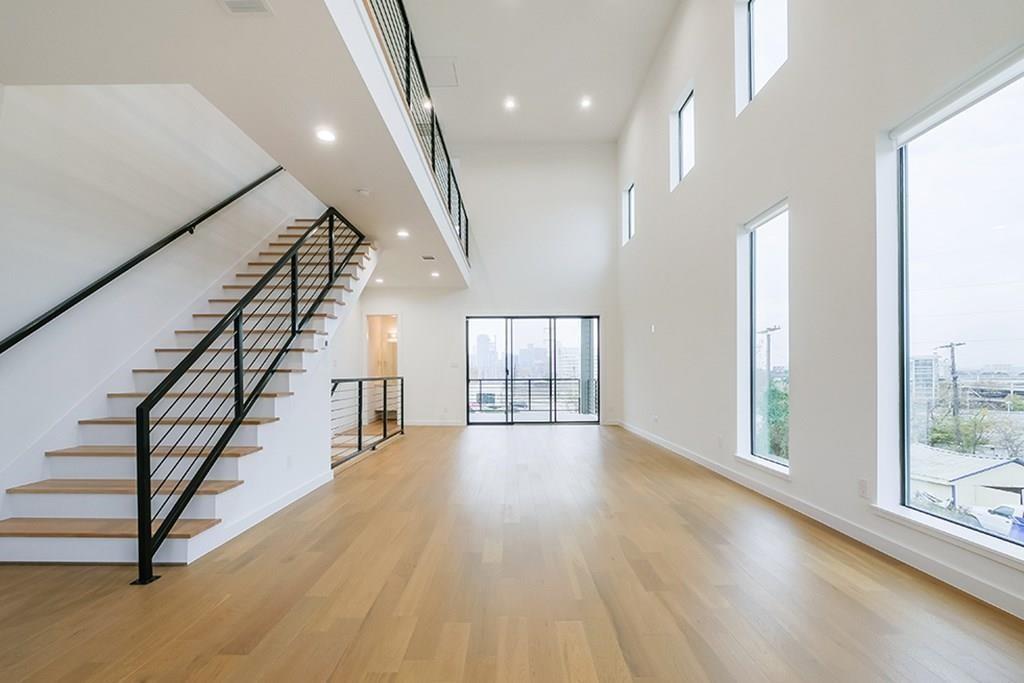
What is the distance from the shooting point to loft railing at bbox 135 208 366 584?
95.1 inches

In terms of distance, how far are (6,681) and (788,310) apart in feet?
14.9

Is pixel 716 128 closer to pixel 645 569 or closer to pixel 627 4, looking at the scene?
pixel 627 4

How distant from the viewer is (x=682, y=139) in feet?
20.4

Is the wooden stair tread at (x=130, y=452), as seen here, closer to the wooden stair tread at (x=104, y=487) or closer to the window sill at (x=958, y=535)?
the wooden stair tread at (x=104, y=487)

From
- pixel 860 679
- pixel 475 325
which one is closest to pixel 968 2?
pixel 860 679

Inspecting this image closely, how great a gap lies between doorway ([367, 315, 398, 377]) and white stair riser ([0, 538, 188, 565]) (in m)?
8.58

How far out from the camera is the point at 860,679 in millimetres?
1585

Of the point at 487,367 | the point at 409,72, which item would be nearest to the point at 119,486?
the point at 409,72

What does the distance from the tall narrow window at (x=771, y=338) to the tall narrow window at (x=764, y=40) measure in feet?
4.00

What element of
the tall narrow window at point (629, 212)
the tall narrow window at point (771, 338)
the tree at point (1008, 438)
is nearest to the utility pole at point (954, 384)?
the tree at point (1008, 438)

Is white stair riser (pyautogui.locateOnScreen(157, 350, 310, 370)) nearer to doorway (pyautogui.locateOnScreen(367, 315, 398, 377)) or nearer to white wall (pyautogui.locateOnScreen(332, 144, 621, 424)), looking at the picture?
white wall (pyautogui.locateOnScreen(332, 144, 621, 424))

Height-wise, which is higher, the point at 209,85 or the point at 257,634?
the point at 209,85

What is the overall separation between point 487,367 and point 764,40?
6770 mm

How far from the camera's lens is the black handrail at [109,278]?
2.84 m
